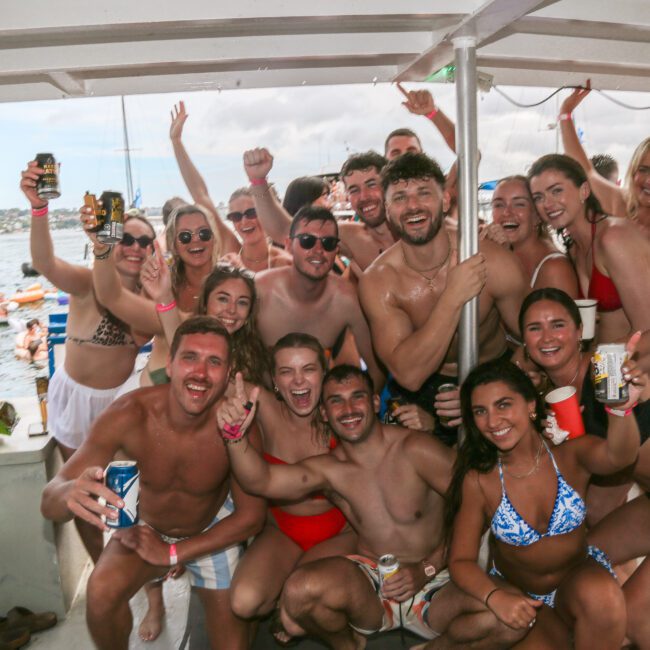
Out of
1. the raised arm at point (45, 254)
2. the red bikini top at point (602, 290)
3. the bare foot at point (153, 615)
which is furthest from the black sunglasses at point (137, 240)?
the red bikini top at point (602, 290)

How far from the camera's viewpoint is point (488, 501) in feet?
8.96

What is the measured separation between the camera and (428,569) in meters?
2.98

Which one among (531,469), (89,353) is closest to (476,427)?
(531,469)

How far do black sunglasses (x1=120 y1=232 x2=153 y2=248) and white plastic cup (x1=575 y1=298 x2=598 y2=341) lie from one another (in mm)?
2488

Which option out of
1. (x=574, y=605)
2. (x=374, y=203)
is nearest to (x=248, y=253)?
(x=374, y=203)

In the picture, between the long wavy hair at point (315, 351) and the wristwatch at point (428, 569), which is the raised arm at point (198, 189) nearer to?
the long wavy hair at point (315, 351)

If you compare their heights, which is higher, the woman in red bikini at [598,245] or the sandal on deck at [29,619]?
the woman in red bikini at [598,245]

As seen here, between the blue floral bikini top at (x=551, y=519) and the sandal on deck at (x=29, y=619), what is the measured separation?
251cm

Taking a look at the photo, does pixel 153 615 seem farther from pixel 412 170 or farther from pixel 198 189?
pixel 198 189

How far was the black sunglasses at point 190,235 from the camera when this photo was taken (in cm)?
379

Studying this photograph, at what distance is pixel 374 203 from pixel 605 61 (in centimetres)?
162

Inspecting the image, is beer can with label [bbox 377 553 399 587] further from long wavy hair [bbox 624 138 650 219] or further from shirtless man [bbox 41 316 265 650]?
long wavy hair [bbox 624 138 650 219]

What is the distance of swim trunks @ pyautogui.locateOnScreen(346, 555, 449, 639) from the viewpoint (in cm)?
288

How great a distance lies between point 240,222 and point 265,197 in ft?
Result: 1.21
